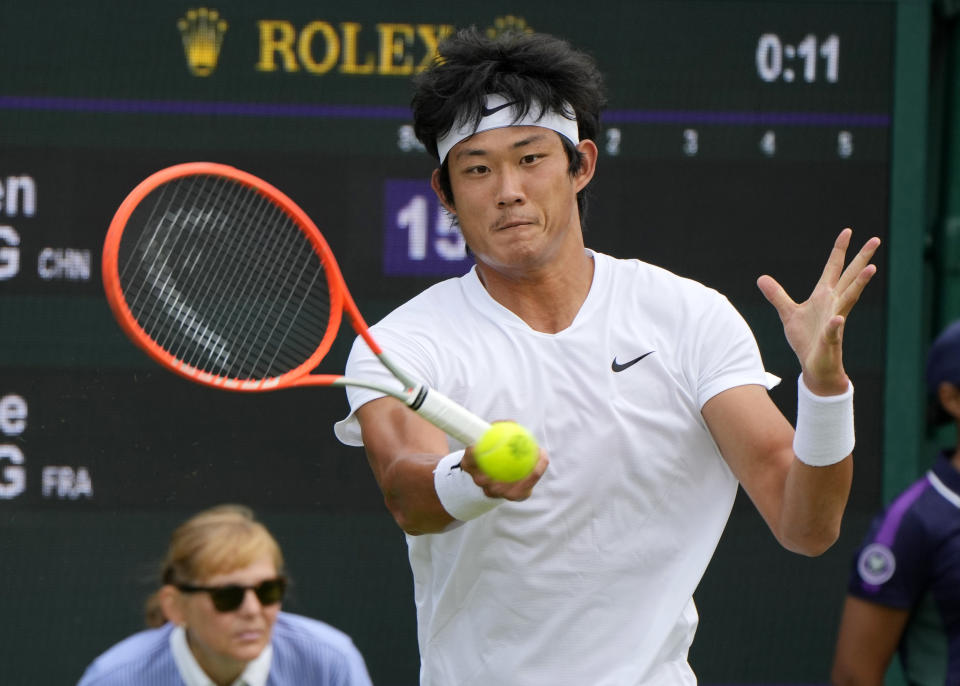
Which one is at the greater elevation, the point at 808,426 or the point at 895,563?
the point at 808,426

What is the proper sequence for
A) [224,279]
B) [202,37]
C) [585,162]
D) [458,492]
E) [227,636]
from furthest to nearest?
[202,37], [224,279], [227,636], [585,162], [458,492]

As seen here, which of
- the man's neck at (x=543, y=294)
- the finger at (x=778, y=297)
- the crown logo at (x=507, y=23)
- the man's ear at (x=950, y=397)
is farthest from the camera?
the crown logo at (x=507, y=23)

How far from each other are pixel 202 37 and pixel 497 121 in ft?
4.59

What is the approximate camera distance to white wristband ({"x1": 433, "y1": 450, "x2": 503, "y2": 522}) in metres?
2.14

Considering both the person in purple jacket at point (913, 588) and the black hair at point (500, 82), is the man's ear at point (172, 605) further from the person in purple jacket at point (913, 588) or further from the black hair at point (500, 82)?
the person in purple jacket at point (913, 588)

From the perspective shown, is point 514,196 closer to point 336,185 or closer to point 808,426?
point 808,426

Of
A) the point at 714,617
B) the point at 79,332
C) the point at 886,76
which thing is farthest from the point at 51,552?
the point at 886,76

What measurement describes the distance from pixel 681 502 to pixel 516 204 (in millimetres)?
529

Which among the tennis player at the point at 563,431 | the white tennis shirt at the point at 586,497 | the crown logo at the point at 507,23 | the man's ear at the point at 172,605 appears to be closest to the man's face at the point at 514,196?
the tennis player at the point at 563,431

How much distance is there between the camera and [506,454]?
2041 millimetres

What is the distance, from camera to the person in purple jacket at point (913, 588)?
3.31 meters

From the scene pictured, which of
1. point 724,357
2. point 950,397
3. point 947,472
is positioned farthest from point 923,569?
point 724,357

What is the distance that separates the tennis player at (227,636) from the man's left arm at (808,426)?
992 millimetres

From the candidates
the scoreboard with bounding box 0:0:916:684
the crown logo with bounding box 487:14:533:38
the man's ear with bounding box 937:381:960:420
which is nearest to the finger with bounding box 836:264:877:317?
the man's ear with bounding box 937:381:960:420
